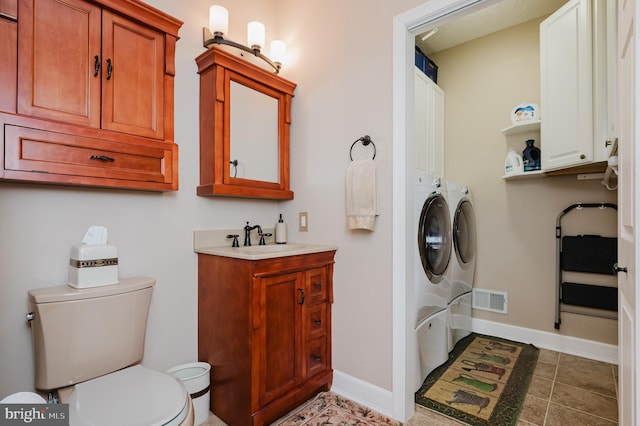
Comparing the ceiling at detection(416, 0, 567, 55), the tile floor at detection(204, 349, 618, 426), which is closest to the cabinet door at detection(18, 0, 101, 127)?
the tile floor at detection(204, 349, 618, 426)

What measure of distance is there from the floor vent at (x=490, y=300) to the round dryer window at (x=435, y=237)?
1011 millimetres

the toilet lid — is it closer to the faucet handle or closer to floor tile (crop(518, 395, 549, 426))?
the faucet handle

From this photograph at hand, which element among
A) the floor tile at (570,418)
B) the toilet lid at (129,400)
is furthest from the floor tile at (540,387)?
the toilet lid at (129,400)

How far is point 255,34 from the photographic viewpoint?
2.08m

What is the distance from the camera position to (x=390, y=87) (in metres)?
1.78

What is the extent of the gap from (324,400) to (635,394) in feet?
4.81

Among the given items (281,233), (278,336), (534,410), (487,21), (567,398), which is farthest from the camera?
(487,21)

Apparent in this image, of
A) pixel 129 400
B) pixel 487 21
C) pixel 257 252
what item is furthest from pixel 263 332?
pixel 487 21

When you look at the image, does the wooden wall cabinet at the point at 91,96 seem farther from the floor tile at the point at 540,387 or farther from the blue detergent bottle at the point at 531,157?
the blue detergent bottle at the point at 531,157

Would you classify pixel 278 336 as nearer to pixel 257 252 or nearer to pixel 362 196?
pixel 257 252

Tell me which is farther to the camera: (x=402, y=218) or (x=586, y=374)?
(x=586, y=374)

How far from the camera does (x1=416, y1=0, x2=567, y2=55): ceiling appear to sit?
2.59 meters

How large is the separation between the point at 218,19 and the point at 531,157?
2612 mm

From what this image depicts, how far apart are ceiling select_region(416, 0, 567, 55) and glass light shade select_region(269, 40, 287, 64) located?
1.11m
